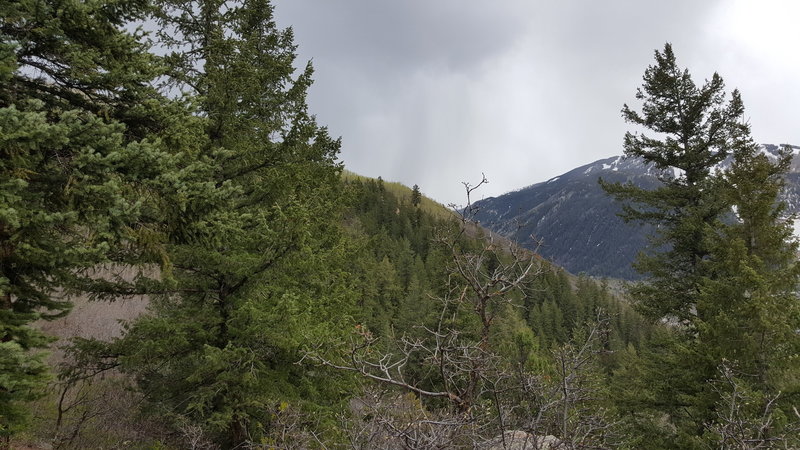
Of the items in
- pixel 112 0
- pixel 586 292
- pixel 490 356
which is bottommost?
pixel 586 292

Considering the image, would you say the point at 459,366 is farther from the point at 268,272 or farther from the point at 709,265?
the point at 709,265

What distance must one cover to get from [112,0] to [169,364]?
18.9 feet

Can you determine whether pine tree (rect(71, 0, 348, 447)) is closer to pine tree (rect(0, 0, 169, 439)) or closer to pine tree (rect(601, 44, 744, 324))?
pine tree (rect(0, 0, 169, 439))

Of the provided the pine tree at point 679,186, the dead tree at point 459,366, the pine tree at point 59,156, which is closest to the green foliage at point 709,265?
the pine tree at point 679,186

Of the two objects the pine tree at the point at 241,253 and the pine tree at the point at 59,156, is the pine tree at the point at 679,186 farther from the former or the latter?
the pine tree at the point at 59,156

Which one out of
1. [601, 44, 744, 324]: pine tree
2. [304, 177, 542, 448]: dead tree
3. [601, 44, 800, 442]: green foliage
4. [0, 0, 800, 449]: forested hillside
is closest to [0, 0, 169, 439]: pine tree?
[0, 0, 800, 449]: forested hillside

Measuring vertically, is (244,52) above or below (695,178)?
above

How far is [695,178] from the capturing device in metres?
12.8

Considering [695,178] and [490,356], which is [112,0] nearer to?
[490,356]

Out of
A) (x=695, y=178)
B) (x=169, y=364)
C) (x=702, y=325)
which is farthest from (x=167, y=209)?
(x=695, y=178)

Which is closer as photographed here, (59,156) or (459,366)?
(459,366)

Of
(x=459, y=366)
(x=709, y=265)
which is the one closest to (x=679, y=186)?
(x=709, y=265)

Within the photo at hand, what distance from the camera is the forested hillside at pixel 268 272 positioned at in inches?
169

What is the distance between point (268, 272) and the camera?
7238 mm
